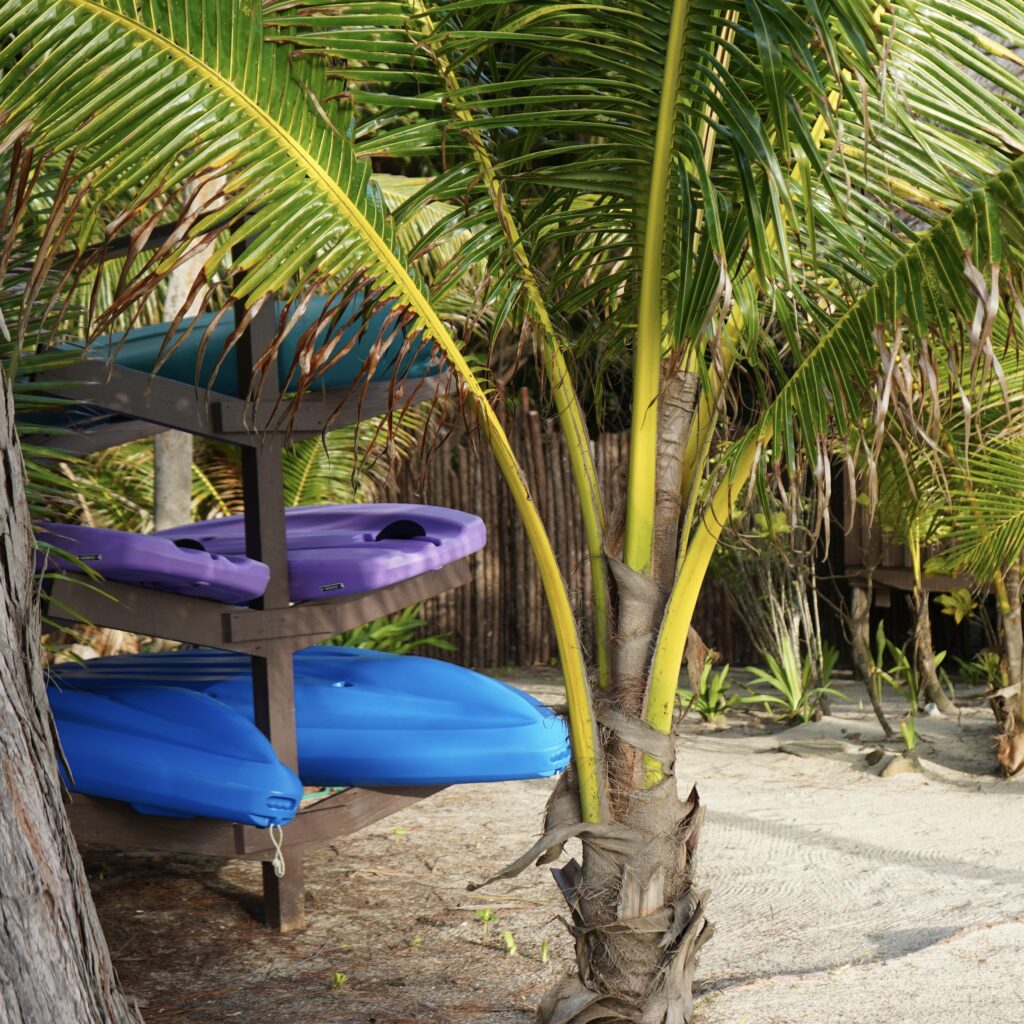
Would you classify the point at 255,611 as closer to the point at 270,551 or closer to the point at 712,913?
the point at 270,551

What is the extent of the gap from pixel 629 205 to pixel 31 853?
1.67 meters

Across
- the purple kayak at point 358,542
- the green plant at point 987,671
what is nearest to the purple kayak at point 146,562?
the purple kayak at point 358,542

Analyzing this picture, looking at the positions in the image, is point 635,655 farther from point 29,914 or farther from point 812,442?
point 29,914

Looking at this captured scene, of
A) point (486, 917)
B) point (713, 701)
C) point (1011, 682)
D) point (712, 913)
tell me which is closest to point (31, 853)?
point (486, 917)

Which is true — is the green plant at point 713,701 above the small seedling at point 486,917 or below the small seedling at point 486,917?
below

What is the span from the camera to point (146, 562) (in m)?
3.10

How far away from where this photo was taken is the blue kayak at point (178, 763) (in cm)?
310

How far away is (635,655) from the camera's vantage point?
2.63 meters

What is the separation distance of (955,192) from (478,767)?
6.66 ft

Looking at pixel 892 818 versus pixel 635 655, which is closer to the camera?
pixel 635 655

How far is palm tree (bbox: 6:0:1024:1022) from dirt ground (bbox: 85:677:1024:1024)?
21.0 inches

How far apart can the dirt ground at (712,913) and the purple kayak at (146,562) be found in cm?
111

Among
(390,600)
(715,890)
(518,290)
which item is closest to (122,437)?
(390,600)

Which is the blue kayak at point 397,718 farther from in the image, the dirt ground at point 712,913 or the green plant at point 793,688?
the green plant at point 793,688
